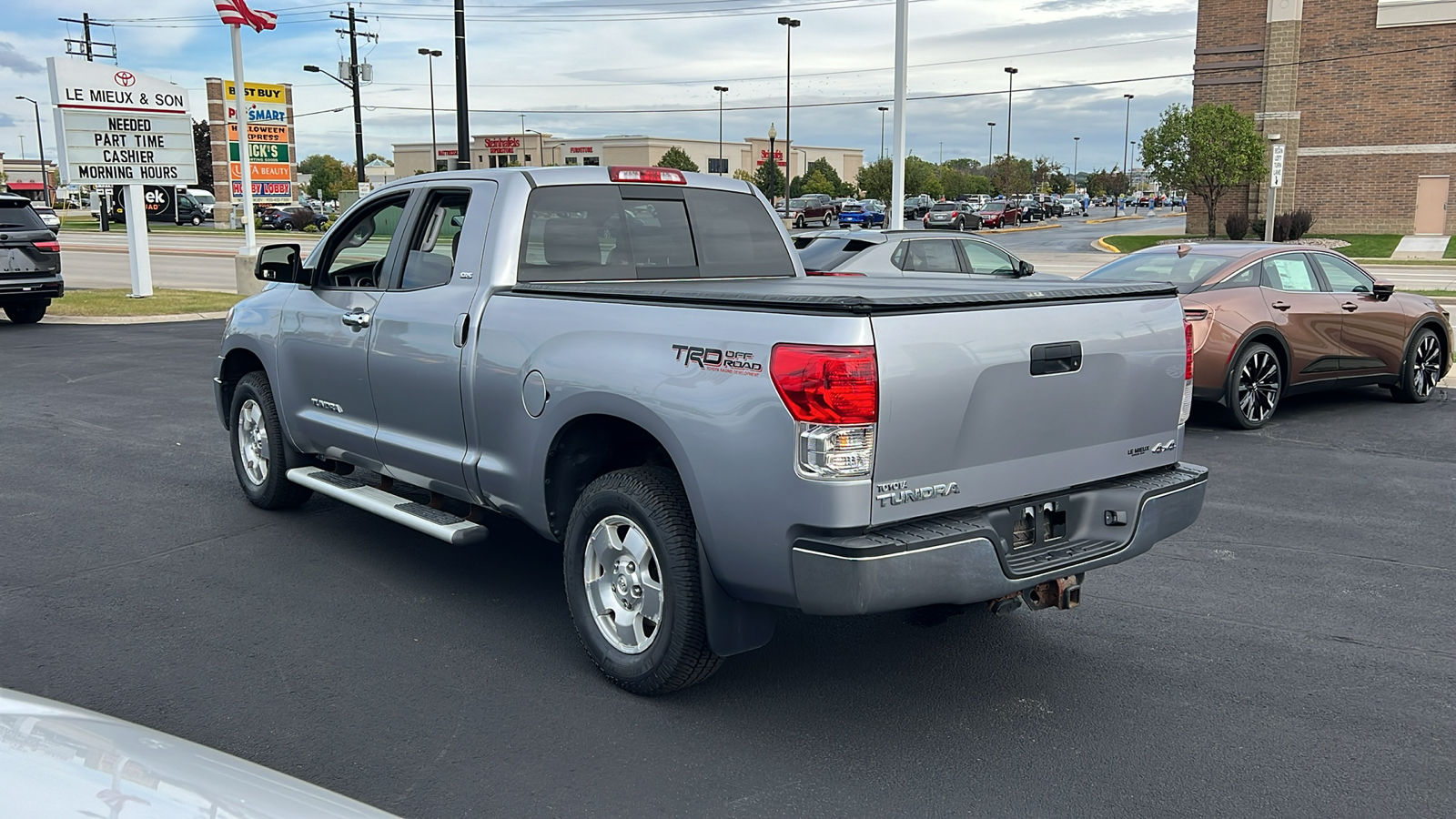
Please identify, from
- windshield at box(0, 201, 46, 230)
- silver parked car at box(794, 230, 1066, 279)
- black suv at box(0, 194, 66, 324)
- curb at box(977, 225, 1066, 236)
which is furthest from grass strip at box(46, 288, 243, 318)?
curb at box(977, 225, 1066, 236)

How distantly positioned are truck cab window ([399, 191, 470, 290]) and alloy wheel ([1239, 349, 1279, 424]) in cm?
726

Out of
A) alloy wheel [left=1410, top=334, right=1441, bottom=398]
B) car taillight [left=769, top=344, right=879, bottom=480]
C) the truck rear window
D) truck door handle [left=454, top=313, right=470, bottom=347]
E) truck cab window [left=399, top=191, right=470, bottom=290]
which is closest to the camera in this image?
car taillight [left=769, top=344, right=879, bottom=480]

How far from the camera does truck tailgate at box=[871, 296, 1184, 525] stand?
12.4 feet

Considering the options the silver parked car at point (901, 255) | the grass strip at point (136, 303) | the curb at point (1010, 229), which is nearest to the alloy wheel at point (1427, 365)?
the silver parked car at point (901, 255)

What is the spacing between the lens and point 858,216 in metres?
63.2

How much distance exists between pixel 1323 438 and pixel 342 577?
806 centimetres

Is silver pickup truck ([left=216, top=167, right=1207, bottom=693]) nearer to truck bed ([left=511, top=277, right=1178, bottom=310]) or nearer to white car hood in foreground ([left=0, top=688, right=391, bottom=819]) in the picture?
truck bed ([left=511, top=277, right=1178, bottom=310])

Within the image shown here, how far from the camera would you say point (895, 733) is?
166 inches

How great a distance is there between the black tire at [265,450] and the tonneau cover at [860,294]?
257 centimetres

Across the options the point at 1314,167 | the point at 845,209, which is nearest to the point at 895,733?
the point at 1314,167

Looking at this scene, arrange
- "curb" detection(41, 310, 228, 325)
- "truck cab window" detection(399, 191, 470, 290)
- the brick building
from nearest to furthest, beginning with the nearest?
"truck cab window" detection(399, 191, 470, 290), "curb" detection(41, 310, 228, 325), the brick building

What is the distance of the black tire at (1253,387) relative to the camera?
9961 mm

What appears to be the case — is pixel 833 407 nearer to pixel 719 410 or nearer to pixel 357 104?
pixel 719 410

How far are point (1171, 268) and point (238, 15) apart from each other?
1771 cm
